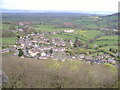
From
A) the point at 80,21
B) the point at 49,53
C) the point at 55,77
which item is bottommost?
the point at 49,53

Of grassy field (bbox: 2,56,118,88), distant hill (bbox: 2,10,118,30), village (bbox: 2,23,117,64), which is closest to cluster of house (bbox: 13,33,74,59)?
village (bbox: 2,23,117,64)

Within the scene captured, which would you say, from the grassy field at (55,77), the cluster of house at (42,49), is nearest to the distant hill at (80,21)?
the cluster of house at (42,49)

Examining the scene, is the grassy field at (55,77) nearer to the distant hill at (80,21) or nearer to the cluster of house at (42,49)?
the cluster of house at (42,49)

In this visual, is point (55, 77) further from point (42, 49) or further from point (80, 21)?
point (80, 21)

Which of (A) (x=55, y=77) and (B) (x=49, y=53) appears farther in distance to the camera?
(B) (x=49, y=53)

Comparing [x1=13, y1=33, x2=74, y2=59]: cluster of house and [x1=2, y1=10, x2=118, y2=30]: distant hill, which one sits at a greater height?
[x1=2, y1=10, x2=118, y2=30]: distant hill

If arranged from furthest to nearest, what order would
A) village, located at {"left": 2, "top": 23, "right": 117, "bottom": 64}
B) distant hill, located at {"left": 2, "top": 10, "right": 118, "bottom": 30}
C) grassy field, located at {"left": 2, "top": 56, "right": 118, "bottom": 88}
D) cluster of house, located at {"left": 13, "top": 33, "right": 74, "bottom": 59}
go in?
distant hill, located at {"left": 2, "top": 10, "right": 118, "bottom": 30}, cluster of house, located at {"left": 13, "top": 33, "right": 74, "bottom": 59}, village, located at {"left": 2, "top": 23, "right": 117, "bottom": 64}, grassy field, located at {"left": 2, "top": 56, "right": 118, "bottom": 88}

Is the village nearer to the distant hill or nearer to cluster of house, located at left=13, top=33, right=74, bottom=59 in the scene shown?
cluster of house, located at left=13, top=33, right=74, bottom=59

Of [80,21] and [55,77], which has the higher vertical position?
[80,21]

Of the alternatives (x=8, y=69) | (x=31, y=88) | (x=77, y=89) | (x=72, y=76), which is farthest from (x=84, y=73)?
(x=8, y=69)

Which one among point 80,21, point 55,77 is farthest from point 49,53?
point 80,21

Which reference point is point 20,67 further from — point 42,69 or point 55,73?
point 55,73
